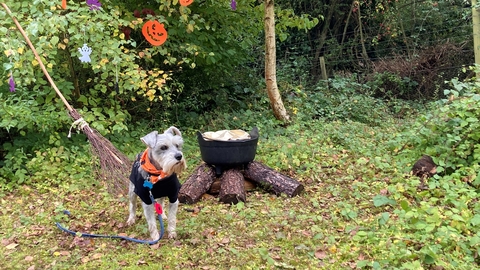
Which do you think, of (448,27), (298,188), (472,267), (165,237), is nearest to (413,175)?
(298,188)

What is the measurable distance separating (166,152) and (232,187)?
1400mm

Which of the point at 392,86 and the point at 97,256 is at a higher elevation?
the point at 97,256

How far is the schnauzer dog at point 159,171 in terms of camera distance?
3844mm

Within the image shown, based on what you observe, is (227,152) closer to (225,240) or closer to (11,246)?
(225,240)

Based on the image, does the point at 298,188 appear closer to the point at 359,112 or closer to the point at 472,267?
the point at 472,267

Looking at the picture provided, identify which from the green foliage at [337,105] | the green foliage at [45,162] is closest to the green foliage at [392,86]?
the green foliage at [337,105]

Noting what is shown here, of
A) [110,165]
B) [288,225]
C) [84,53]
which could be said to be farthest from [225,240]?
[84,53]

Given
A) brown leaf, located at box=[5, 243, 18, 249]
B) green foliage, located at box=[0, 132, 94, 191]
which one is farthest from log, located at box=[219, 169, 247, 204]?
brown leaf, located at box=[5, 243, 18, 249]

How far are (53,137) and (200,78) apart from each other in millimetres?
3872

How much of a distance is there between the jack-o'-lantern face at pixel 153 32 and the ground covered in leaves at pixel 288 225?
2005 mm

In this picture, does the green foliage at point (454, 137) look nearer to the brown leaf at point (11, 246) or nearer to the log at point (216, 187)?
the log at point (216, 187)

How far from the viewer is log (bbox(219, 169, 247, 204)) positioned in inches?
196

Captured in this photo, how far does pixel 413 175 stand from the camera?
205 inches

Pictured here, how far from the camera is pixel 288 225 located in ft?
14.0
